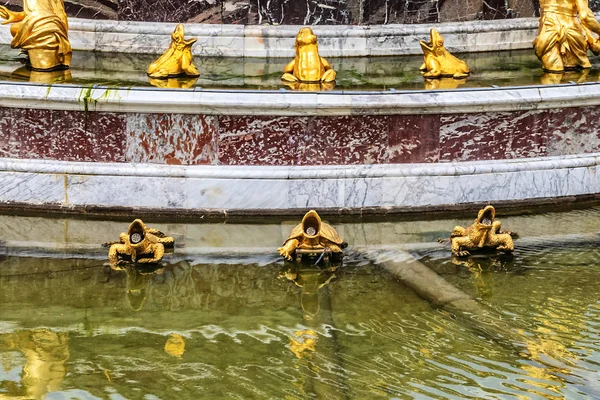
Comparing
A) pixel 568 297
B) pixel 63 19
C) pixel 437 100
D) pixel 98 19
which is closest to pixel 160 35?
pixel 98 19

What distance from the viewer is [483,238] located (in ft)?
26.3

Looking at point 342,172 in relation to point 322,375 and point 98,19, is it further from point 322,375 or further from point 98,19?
point 98,19

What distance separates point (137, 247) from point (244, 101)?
1.83 meters

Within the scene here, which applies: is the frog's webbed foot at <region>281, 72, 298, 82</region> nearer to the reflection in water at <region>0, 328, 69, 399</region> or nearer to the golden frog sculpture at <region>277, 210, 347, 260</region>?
the golden frog sculpture at <region>277, 210, 347, 260</region>

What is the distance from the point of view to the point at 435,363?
617 cm

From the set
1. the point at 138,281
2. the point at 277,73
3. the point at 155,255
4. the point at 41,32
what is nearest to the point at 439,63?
the point at 277,73

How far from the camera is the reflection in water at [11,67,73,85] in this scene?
974cm

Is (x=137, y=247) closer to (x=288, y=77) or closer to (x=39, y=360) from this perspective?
(x=39, y=360)

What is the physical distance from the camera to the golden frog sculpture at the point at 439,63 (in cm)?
1062

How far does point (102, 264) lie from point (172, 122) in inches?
68.9

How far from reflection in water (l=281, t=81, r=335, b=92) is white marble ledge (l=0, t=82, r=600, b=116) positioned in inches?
23.8

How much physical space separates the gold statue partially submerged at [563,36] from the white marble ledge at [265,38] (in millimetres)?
1791

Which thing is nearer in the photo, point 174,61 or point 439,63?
point 174,61

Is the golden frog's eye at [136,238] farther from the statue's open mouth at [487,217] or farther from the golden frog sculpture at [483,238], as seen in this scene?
the statue's open mouth at [487,217]
